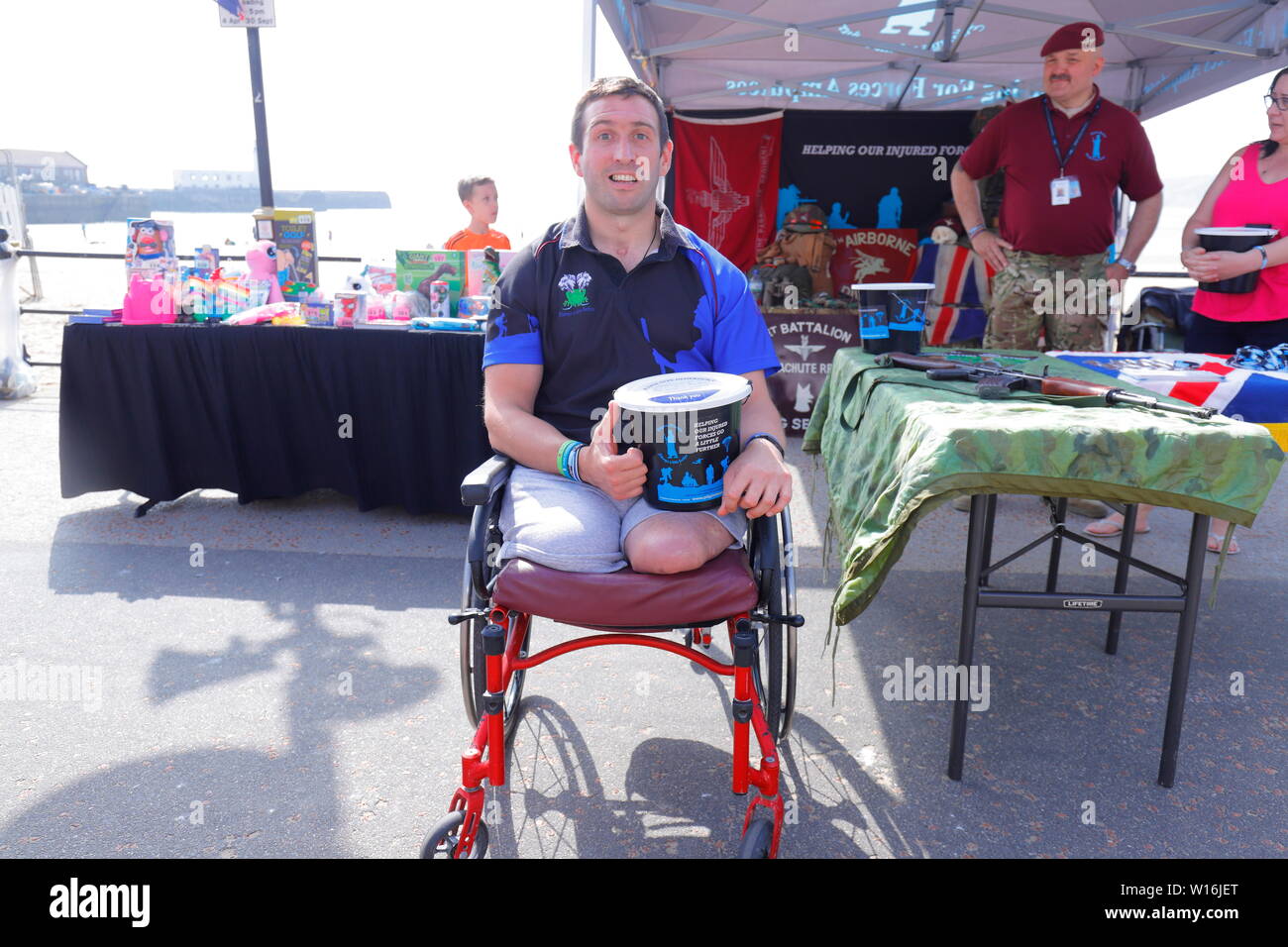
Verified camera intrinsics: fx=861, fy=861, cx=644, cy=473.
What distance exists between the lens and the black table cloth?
416 cm

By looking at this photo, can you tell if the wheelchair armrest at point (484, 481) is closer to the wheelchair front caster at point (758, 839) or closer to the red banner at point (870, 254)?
the wheelchair front caster at point (758, 839)

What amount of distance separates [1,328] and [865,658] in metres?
7.08

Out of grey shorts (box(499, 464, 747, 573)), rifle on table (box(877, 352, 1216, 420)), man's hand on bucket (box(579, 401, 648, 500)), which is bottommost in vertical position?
grey shorts (box(499, 464, 747, 573))

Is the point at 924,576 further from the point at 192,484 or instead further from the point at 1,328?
the point at 1,328

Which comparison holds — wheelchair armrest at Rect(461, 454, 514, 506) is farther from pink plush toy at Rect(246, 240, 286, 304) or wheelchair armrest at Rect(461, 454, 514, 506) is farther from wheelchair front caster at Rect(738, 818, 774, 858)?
pink plush toy at Rect(246, 240, 286, 304)

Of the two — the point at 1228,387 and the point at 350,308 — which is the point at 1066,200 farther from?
the point at 350,308

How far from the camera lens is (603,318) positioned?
2.32 meters

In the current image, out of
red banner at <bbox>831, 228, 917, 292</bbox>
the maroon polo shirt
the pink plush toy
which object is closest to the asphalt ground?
the pink plush toy

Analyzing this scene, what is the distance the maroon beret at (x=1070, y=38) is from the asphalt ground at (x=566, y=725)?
2370 mm

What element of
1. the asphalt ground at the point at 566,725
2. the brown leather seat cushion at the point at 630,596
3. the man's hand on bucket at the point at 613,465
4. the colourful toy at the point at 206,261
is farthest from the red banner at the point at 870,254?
the brown leather seat cushion at the point at 630,596

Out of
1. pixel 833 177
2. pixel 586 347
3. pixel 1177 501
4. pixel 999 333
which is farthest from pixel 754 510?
pixel 833 177

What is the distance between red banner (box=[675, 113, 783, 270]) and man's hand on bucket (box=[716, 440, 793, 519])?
6.74 m

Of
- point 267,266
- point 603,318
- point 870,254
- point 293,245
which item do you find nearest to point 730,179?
point 870,254

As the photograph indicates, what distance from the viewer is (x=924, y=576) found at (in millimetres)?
3865
